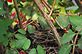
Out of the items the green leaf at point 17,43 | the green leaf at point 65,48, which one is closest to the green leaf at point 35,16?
the green leaf at point 17,43

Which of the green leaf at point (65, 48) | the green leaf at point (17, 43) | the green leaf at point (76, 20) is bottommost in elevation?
the green leaf at point (17, 43)

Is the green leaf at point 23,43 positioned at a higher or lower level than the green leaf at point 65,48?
lower

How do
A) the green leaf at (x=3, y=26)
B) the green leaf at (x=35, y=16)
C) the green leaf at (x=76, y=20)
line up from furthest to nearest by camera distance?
the green leaf at (x=35, y=16), the green leaf at (x=3, y=26), the green leaf at (x=76, y=20)

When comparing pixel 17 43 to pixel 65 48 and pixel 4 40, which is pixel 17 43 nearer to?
pixel 4 40

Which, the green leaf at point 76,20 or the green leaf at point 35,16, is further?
the green leaf at point 35,16

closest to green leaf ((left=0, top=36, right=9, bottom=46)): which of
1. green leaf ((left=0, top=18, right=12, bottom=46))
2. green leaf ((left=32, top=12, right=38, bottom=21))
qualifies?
green leaf ((left=0, top=18, right=12, bottom=46))

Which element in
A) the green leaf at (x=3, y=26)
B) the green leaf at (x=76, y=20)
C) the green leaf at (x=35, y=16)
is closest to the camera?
the green leaf at (x=76, y=20)

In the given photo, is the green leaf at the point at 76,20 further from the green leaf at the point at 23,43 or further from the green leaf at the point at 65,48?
the green leaf at the point at 23,43

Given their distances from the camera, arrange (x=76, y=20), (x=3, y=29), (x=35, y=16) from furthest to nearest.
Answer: (x=35, y=16) → (x=3, y=29) → (x=76, y=20)

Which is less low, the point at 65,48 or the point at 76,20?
the point at 76,20

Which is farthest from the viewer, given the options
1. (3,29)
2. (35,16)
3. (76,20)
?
(35,16)

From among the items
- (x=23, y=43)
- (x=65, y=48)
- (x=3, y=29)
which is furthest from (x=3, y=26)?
(x=65, y=48)

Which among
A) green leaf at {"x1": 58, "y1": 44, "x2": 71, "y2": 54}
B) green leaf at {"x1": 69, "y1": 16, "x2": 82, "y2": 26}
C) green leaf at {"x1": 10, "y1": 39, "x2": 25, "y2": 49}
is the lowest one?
green leaf at {"x1": 10, "y1": 39, "x2": 25, "y2": 49}

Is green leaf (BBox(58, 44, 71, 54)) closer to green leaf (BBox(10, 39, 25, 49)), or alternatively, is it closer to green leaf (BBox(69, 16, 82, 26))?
green leaf (BBox(69, 16, 82, 26))
